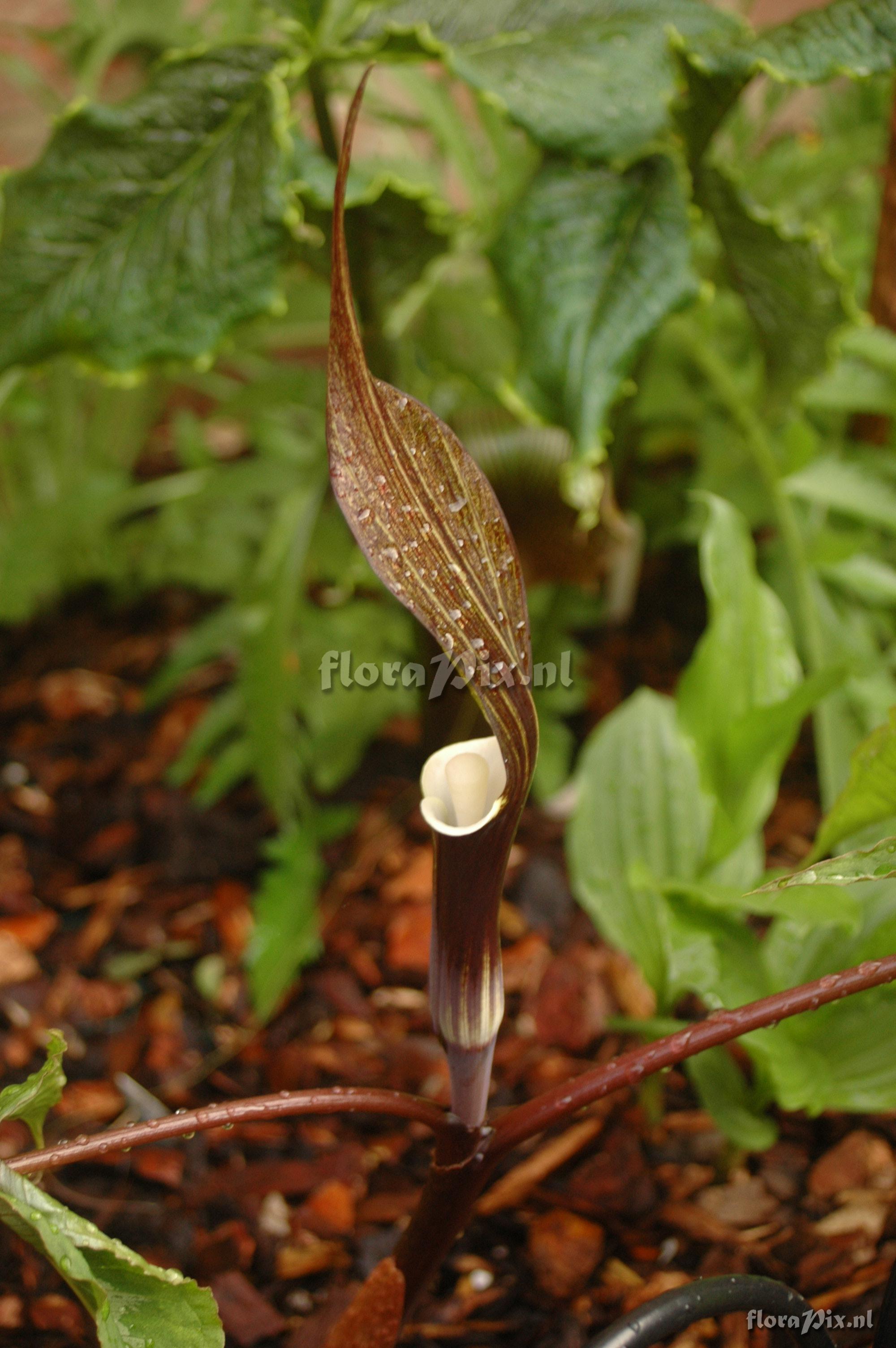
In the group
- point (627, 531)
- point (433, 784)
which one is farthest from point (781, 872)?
point (627, 531)

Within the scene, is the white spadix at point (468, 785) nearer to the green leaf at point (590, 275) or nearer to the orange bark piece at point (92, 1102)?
the green leaf at point (590, 275)

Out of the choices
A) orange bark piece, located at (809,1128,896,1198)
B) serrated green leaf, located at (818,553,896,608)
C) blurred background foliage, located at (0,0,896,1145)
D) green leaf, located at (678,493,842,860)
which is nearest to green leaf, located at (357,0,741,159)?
blurred background foliage, located at (0,0,896,1145)

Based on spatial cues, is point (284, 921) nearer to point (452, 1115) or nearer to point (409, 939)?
point (409, 939)

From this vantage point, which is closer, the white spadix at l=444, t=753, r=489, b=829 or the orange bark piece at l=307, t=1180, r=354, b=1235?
the white spadix at l=444, t=753, r=489, b=829

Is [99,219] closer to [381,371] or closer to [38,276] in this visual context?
[38,276]

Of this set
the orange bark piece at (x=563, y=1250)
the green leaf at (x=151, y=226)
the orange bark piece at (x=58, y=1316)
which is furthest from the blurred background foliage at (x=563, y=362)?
the orange bark piece at (x=58, y=1316)

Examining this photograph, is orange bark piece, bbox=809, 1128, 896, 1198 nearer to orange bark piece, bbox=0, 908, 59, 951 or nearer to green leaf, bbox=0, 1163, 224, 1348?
green leaf, bbox=0, 1163, 224, 1348
